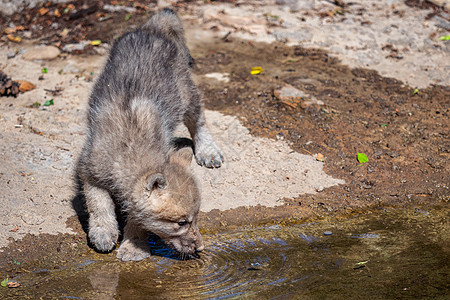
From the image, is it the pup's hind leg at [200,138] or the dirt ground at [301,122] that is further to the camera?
the pup's hind leg at [200,138]

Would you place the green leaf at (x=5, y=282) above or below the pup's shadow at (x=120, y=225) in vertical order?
above

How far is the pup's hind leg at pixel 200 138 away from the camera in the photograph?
280 inches

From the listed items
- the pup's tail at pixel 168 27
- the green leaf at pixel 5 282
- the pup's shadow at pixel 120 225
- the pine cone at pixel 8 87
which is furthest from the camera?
the pine cone at pixel 8 87

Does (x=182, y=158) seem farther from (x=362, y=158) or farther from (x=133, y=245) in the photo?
(x=362, y=158)

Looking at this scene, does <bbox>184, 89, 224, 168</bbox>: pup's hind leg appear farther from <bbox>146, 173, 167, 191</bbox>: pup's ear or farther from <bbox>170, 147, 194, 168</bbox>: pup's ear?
<bbox>146, 173, 167, 191</bbox>: pup's ear

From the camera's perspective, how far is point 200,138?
738 cm

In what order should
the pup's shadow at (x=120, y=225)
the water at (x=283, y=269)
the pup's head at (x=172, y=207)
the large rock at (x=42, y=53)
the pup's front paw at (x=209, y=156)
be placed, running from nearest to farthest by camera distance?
the water at (x=283, y=269), the pup's head at (x=172, y=207), the pup's shadow at (x=120, y=225), the pup's front paw at (x=209, y=156), the large rock at (x=42, y=53)

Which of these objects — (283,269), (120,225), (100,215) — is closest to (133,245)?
(100,215)

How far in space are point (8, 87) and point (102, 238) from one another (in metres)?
3.71

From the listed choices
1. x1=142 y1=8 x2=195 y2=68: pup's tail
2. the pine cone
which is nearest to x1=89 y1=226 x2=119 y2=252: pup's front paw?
x1=142 y1=8 x2=195 y2=68: pup's tail

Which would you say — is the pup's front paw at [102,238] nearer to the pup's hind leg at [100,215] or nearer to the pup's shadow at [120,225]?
the pup's hind leg at [100,215]

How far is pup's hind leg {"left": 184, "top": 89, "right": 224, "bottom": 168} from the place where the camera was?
23.3ft

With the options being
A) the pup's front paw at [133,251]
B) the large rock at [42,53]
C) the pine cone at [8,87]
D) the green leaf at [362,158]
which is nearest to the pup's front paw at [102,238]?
the pup's front paw at [133,251]

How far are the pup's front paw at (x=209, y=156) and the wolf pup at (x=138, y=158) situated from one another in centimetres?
61
